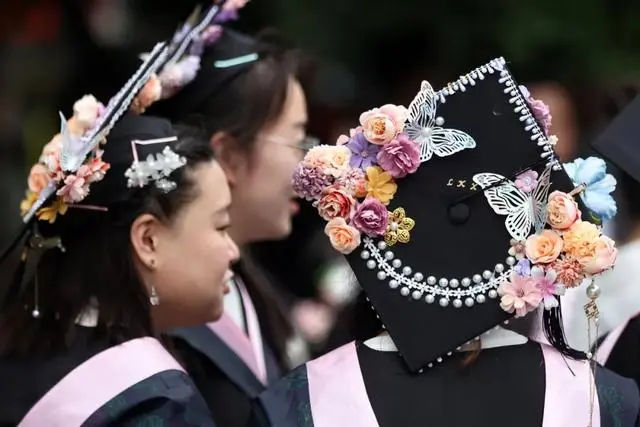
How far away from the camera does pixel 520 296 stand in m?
1.93

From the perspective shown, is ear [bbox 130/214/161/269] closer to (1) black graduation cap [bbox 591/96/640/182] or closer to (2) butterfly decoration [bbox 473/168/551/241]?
(2) butterfly decoration [bbox 473/168/551/241]

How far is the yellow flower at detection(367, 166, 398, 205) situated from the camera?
201cm

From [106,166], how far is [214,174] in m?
0.23

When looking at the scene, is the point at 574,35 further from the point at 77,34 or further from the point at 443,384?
the point at 443,384

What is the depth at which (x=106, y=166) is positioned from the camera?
238 centimetres

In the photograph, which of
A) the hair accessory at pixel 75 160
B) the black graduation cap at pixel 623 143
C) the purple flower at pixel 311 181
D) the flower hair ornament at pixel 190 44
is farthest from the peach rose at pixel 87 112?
the black graduation cap at pixel 623 143

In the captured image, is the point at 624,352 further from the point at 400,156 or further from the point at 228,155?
the point at 228,155

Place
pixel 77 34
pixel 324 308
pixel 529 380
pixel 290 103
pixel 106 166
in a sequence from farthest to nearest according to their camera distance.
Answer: pixel 77 34, pixel 324 308, pixel 290 103, pixel 106 166, pixel 529 380

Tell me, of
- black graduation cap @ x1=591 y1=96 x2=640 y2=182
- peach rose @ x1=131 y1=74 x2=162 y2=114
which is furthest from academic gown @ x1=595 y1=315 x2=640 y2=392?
peach rose @ x1=131 y1=74 x2=162 y2=114

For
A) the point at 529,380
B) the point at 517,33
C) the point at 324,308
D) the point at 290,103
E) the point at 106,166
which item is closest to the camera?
the point at 529,380

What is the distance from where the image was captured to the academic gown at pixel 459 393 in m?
1.89

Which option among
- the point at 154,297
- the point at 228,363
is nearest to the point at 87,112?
the point at 154,297

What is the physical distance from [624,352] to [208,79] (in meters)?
1.26

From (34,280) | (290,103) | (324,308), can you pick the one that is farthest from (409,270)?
(324,308)
